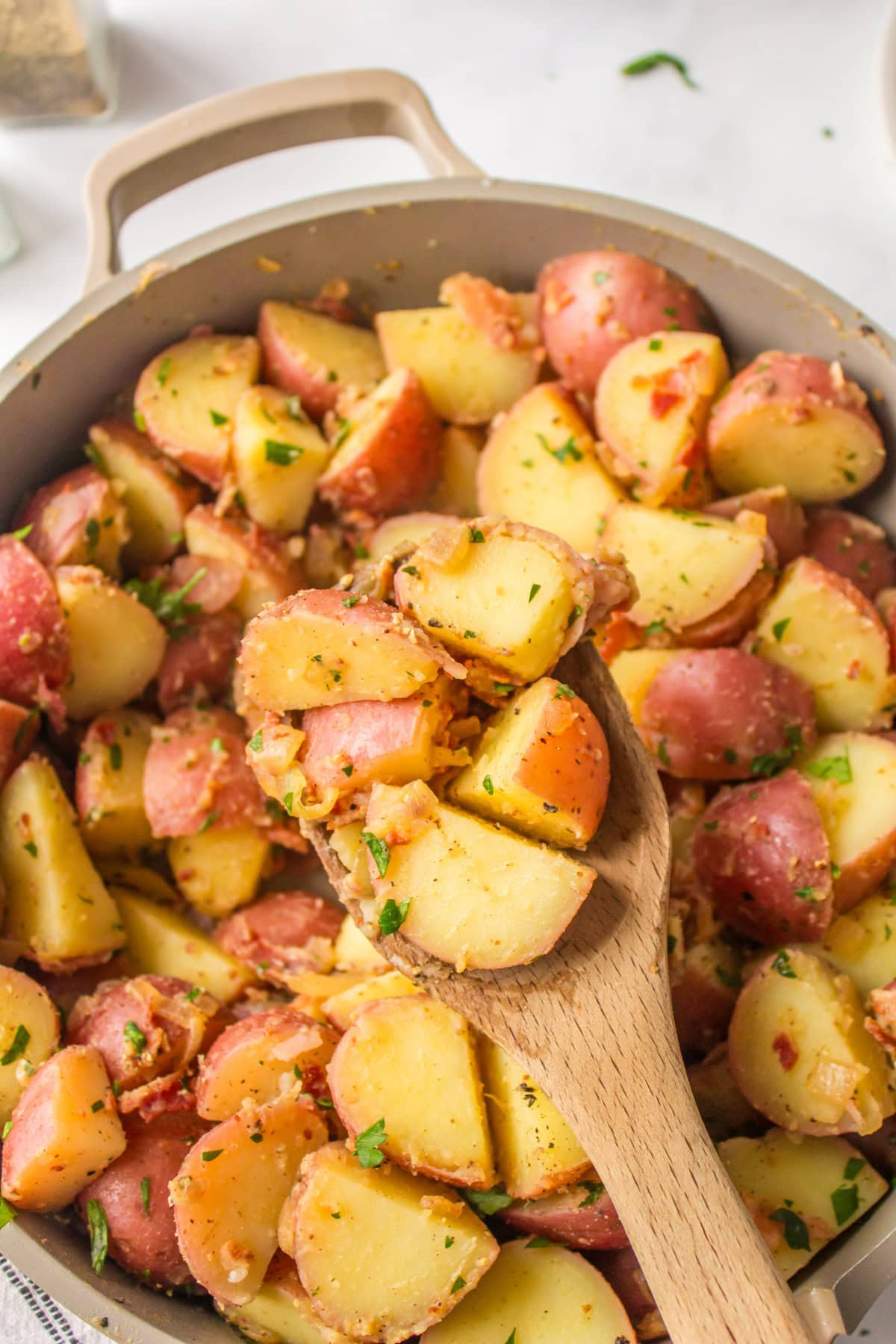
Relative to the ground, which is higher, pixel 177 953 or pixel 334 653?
pixel 334 653

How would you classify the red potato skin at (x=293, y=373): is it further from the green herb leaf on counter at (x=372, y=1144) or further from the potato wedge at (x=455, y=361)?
the green herb leaf on counter at (x=372, y=1144)

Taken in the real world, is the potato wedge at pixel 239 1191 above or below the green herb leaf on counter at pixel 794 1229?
above

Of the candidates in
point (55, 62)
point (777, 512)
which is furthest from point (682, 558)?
point (55, 62)

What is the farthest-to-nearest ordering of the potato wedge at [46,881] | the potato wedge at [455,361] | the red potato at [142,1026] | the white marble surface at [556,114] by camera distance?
1. the white marble surface at [556,114]
2. the potato wedge at [455,361]
3. the potato wedge at [46,881]
4. the red potato at [142,1026]

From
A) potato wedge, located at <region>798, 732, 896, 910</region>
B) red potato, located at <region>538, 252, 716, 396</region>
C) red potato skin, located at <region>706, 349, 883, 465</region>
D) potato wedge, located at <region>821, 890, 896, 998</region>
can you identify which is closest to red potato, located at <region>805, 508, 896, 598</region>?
red potato skin, located at <region>706, 349, 883, 465</region>

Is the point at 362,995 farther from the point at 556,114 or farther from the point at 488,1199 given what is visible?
the point at 556,114

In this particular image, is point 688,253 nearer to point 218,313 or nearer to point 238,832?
point 218,313

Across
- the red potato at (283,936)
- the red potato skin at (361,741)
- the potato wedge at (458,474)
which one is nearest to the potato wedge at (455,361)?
the potato wedge at (458,474)
